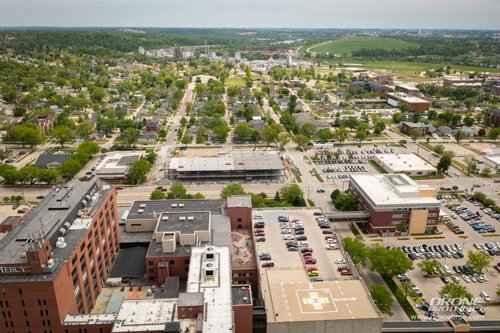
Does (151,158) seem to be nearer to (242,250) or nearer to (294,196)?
(294,196)

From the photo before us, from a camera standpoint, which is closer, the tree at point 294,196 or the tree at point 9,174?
the tree at point 294,196

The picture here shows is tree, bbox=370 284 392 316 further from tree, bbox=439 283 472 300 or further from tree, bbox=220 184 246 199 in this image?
tree, bbox=220 184 246 199

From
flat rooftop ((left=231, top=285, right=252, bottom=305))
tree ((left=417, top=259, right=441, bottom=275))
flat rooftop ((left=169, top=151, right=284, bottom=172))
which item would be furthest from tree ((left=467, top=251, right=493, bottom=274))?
flat rooftop ((left=169, top=151, right=284, bottom=172))

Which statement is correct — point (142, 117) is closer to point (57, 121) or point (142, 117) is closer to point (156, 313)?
point (57, 121)

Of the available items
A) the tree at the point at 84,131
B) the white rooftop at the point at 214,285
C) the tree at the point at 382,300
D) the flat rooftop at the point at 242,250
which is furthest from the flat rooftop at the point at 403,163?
the tree at the point at 84,131

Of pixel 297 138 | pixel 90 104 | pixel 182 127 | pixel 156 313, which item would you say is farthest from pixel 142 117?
pixel 156 313

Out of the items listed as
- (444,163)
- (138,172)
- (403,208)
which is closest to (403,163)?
(444,163)

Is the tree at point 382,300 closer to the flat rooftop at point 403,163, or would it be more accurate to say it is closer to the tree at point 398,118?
the flat rooftop at point 403,163
